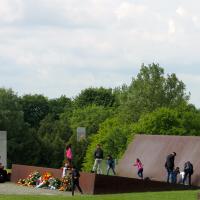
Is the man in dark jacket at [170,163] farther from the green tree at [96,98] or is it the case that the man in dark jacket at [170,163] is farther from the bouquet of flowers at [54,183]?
the green tree at [96,98]

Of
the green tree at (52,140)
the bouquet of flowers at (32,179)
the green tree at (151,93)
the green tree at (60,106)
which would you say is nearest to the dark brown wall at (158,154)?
the bouquet of flowers at (32,179)

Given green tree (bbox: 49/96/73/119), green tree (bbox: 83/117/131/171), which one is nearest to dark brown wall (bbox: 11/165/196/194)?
green tree (bbox: 83/117/131/171)

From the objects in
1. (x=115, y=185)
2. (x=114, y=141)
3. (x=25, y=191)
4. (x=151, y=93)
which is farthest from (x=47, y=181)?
(x=151, y=93)

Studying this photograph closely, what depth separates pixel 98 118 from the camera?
117688 mm

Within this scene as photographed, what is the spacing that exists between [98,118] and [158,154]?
74.2m

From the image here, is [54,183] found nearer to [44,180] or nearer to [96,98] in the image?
[44,180]

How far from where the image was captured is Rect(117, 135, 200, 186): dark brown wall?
4112cm

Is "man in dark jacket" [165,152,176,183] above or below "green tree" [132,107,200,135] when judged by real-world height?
below

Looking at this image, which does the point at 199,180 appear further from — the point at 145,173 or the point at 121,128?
the point at 121,128

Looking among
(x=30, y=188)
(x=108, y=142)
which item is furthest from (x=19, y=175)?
(x=108, y=142)

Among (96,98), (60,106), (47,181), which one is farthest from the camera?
(60,106)

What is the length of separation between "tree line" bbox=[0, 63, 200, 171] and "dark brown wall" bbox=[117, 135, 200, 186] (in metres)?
18.4

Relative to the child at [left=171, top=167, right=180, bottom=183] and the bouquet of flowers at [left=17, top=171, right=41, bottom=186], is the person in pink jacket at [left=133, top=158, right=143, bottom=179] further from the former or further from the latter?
the bouquet of flowers at [left=17, top=171, right=41, bottom=186]

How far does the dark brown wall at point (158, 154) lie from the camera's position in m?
41.1
